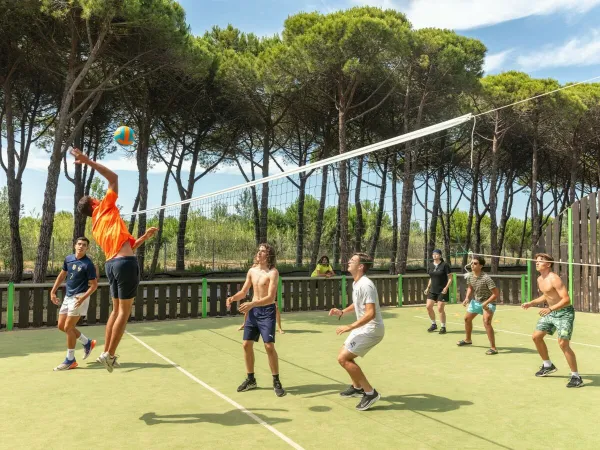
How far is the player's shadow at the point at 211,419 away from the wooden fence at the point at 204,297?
621 centimetres

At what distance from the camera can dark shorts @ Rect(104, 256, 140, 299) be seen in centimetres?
426

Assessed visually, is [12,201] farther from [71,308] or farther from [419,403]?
[419,403]

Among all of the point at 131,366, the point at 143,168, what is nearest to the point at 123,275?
the point at 131,366

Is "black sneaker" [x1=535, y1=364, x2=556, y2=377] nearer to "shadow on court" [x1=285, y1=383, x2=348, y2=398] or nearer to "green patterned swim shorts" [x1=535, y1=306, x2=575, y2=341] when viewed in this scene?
"green patterned swim shorts" [x1=535, y1=306, x2=575, y2=341]

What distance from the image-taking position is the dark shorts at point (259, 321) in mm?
4992

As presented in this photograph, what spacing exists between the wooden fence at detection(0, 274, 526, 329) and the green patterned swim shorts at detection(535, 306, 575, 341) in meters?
6.77

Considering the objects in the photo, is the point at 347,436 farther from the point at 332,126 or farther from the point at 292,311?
the point at 332,126

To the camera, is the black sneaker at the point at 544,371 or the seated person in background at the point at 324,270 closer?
the black sneaker at the point at 544,371

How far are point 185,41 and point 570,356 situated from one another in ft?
47.2

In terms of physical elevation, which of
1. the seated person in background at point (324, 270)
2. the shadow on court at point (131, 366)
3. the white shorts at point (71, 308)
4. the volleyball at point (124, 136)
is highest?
the volleyball at point (124, 136)

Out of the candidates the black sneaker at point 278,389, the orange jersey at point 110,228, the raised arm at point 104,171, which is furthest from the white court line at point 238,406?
the raised arm at point 104,171

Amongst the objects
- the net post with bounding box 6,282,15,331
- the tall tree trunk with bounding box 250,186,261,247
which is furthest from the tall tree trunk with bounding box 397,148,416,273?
the net post with bounding box 6,282,15,331

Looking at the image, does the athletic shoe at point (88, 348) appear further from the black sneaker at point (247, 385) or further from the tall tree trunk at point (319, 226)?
the tall tree trunk at point (319, 226)

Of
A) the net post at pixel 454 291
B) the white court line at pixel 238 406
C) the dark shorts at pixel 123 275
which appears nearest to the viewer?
the white court line at pixel 238 406
